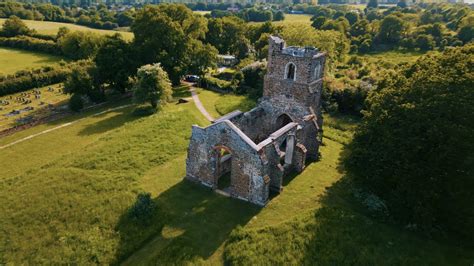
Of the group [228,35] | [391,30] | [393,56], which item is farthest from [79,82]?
[391,30]

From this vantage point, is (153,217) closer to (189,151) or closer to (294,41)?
(189,151)

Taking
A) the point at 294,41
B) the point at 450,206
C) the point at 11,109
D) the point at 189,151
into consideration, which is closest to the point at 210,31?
the point at 294,41

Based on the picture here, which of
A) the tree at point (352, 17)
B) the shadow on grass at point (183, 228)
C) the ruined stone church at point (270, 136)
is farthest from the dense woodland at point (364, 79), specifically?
the shadow on grass at point (183, 228)

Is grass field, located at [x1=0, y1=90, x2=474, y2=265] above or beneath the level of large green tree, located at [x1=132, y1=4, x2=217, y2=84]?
beneath

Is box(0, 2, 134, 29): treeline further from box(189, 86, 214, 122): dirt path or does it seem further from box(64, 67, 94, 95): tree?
box(189, 86, 214, 122): dirt path

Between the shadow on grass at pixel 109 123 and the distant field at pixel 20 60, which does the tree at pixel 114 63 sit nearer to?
the shadow on grass at pixel 109 123

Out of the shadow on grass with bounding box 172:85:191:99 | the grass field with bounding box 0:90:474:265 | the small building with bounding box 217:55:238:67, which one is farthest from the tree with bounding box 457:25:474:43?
the grass field with bounding box 0:90:474:265
